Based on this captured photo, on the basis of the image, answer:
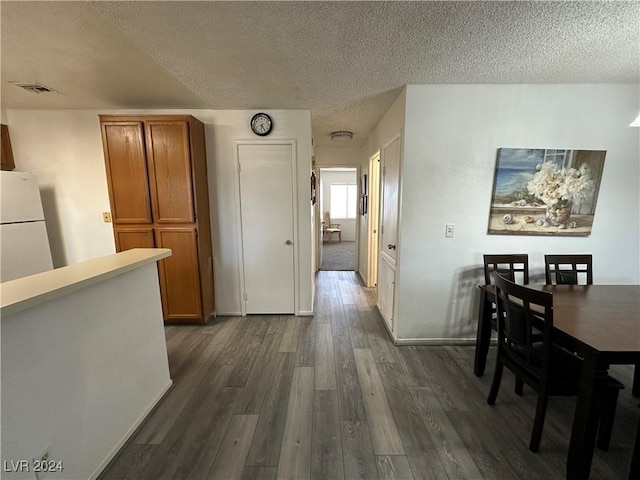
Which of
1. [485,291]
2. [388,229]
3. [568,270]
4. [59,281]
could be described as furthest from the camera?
[388,229]

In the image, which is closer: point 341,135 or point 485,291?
point 485,291

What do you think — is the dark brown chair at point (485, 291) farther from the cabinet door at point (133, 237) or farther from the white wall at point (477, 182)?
the cabinet door at point (133, 237)

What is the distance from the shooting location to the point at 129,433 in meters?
1.48

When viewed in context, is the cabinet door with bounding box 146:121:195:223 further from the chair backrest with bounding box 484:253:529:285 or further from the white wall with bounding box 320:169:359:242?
the white wall with bounding box 320:169:359:242

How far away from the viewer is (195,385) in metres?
1.95

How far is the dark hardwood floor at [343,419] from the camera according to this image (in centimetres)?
133

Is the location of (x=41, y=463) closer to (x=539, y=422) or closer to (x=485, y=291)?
(x=539, y=422)

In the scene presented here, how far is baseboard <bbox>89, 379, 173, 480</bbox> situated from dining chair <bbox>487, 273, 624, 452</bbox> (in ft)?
7.59

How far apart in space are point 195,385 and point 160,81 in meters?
2.57

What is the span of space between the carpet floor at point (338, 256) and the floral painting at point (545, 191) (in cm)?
330

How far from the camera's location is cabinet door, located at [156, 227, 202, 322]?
8.84 ft

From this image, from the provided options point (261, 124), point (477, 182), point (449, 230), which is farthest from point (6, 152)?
point (477, 182)

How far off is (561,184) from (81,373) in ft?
12.0

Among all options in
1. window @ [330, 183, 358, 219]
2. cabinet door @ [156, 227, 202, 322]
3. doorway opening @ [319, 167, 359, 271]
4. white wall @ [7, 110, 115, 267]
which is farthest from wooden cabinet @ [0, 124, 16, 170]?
window @ [330, 183, 358, 219]
